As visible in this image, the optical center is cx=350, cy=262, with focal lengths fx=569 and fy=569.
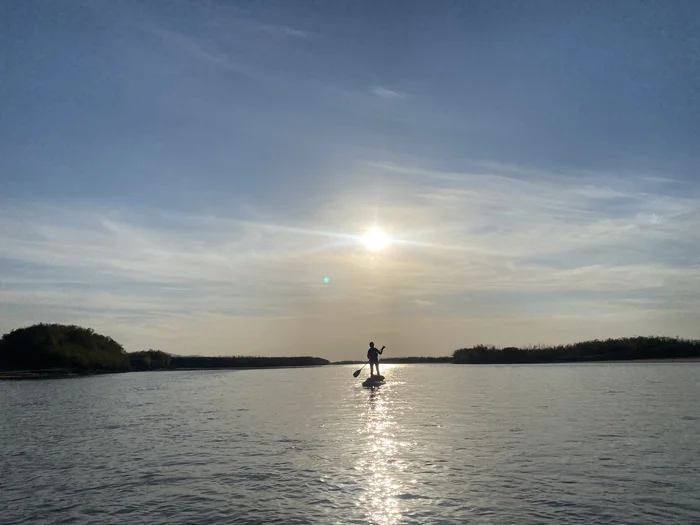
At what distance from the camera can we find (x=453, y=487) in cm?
1455

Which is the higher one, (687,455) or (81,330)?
(81,330)

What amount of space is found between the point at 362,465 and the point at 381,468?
787 mm

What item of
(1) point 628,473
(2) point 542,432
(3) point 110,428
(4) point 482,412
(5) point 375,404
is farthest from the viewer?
(5) point 375,404

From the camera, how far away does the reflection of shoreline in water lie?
12.6m

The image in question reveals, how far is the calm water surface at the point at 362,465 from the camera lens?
12.8 meters

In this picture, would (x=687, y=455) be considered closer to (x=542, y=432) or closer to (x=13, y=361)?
(x=542, y=432)

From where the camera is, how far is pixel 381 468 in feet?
55.8

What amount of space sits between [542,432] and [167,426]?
693 inches

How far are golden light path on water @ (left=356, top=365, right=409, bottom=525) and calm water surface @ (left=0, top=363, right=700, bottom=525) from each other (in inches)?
2.1

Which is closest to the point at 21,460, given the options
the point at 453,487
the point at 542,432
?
the point at 453,487

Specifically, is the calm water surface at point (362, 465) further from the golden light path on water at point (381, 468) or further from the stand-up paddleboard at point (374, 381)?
the stand-up paddleboard at point (374, 381)

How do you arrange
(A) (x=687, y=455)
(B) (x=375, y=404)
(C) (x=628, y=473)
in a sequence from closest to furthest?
(C) (x=628, y=473), (A) (x=687, y=455), (B) (x=375, y=404)

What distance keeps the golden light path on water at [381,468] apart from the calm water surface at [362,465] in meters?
0.05

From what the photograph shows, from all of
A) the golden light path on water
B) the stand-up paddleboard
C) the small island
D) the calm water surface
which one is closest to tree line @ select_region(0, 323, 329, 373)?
the small island
